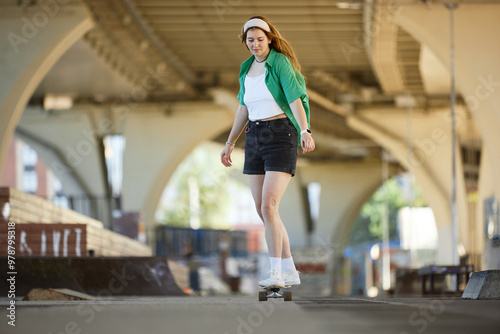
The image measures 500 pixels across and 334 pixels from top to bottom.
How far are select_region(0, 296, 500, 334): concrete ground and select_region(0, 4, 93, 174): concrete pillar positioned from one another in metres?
16.6

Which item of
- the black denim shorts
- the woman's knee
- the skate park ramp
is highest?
the black denim shorts

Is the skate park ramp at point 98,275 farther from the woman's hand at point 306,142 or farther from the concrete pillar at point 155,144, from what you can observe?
the concrete pillar at point 155,144

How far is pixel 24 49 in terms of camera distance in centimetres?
2211

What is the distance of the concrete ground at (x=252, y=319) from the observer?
4.25 meters

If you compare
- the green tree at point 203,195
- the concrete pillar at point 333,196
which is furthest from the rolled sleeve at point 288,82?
the green tree at point 203,195

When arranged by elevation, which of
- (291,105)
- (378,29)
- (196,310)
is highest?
(378,29)

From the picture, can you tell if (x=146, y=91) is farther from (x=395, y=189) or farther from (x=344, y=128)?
(x=395, y=189)

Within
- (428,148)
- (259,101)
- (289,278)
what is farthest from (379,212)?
(259,101)

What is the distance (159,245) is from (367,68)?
38.8 ft

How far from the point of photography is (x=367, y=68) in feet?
111

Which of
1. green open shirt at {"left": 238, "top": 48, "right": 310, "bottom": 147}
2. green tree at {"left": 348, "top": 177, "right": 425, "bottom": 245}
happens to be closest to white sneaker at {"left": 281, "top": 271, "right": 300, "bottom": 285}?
green open shirt at {"left": 238, "top": 48, "right": 310, "bottom": 147}

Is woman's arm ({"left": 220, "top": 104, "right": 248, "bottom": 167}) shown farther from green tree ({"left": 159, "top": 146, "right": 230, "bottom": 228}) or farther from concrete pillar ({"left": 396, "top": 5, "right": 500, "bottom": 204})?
green tree ({"left": 159, "top": 146, "right": 230, "bottom": 228})

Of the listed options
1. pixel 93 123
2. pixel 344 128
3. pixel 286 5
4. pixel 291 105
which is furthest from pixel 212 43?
pixel 291 105

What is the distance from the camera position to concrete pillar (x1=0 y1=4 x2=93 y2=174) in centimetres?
2139
